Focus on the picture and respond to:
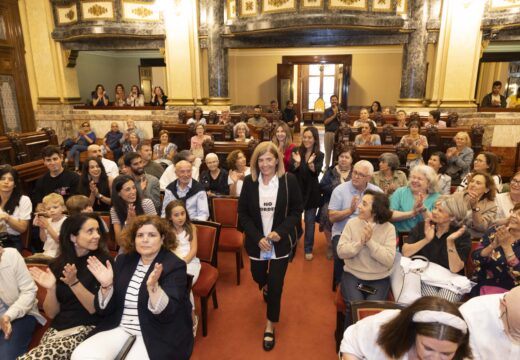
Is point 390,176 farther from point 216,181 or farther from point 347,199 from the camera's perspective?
point 216,181

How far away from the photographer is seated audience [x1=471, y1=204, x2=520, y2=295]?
7.14ft

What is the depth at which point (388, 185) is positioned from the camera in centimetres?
371

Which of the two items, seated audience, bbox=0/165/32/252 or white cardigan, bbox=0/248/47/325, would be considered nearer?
white cardigan, bbox=0/248/47/325

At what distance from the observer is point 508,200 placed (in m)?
3.06

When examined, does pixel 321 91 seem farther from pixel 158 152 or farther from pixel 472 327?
pixel 472 327

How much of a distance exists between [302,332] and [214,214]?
1531 millimetres

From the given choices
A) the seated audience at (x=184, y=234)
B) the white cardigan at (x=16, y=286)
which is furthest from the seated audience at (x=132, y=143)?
the white cardigan at (x=16, y=286)

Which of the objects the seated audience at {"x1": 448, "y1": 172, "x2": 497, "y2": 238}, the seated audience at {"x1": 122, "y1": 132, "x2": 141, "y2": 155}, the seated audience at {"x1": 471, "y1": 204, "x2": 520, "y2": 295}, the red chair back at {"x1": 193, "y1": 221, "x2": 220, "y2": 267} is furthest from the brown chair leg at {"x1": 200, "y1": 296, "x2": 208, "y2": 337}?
the seated audience at {"x1": 122, "y1": 132, "x2": 141, "y2": 155}

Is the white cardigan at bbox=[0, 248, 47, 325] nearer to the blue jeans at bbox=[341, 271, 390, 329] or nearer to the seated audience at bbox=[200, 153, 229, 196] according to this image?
the blue jeans at bbox=[341, 271, 390, 329]

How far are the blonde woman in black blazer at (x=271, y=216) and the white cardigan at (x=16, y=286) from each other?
4.73 feet

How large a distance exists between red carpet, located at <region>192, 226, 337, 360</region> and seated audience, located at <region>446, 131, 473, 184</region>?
86.3 inches

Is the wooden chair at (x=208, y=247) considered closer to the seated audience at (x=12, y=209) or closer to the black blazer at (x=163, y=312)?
the black blazer at (x=163, y=312)

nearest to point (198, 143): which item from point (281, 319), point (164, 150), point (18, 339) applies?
point (164, 150)

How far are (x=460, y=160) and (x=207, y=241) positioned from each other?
357cm
